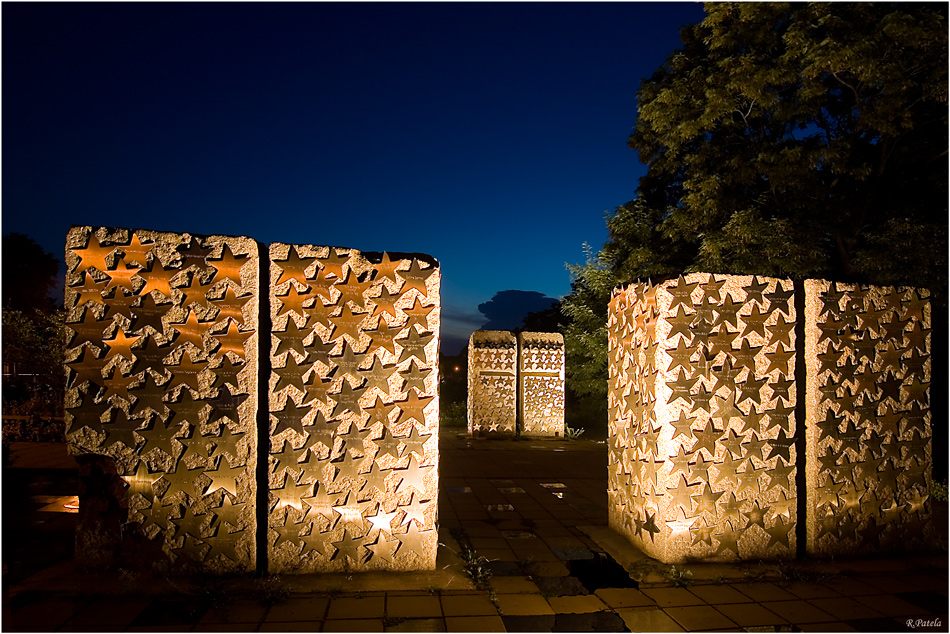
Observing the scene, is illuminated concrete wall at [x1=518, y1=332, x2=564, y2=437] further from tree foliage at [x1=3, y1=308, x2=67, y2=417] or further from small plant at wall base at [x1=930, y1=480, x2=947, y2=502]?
tree foliage at [x1=3, y1=308, x2=67, y2=417]

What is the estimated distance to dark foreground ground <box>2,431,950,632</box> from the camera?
3047 millimetres

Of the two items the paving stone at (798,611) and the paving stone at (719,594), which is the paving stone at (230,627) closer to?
the paving stone at (719,594)

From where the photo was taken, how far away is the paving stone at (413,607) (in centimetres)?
314

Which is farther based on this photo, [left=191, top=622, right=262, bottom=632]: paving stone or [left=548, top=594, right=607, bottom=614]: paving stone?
[left=548, top=594, right=607, bottom=614]: paving stone

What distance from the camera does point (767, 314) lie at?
4133 millimetres

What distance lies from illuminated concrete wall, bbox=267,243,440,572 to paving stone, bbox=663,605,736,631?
67.7 inches

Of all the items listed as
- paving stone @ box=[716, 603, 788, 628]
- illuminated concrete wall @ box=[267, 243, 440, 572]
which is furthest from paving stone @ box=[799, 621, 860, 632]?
illuminated concrete wall @ box=[267, 243, 440, 572]

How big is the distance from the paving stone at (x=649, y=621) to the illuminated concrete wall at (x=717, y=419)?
789mm

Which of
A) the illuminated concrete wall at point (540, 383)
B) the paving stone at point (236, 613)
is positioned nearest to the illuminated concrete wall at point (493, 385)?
the illuminated concrete wall at point (540, 383)

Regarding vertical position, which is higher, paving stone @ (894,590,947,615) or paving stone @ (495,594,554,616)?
paving stone @ (495,594,554,616)

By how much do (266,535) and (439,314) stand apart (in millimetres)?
2022

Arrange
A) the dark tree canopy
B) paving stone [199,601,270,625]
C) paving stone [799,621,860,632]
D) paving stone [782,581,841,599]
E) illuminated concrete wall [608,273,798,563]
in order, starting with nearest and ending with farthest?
paving stone [199,601,270,625], paving stone [799,621,860,632], paving stone [782,581,841,599], illuminated concrete wall [608,273,798,563], the dark tree canopy

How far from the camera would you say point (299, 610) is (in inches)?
124

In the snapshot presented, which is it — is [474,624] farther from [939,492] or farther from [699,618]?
[939,492]
